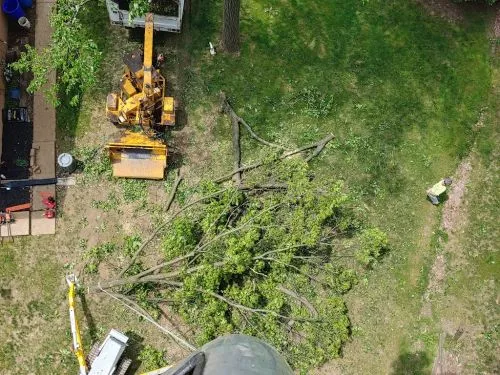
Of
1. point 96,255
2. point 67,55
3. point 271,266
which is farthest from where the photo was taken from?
point 96,255

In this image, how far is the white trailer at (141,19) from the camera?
47.2 ft

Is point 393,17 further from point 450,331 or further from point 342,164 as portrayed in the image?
point 450,331

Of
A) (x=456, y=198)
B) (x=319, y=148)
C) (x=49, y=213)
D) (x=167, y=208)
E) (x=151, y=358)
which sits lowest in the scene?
(x=151, y=358)

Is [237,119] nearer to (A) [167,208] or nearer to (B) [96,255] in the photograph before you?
(A) [167,208]

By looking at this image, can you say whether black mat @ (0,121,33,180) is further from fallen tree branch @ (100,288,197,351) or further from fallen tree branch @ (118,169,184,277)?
fallen tree branch @ (100,288,197,351)

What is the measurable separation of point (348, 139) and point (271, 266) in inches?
187

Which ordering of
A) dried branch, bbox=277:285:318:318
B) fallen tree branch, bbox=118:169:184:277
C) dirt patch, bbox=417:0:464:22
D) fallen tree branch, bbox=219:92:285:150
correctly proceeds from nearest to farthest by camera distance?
dried branch, bbox=277:285:318:318 → fallen tree branch, bbox=118:169:184:277 → fallen tree branch, bbox=219:92:285:150 → dirt patch, bbox=417:0:464:22

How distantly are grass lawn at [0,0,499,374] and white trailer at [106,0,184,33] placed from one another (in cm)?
70

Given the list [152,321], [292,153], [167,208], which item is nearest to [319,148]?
[292,153]

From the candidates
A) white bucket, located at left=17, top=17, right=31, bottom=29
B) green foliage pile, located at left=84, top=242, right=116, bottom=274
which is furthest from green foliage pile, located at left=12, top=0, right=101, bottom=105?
green foliage pile, located at left=84, top=242, right=116, bottom=274

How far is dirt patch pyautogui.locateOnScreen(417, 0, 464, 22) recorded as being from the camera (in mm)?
16797

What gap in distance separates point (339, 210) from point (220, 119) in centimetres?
429

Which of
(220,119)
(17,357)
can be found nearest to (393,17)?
(220,119)

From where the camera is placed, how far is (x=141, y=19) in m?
14.6
